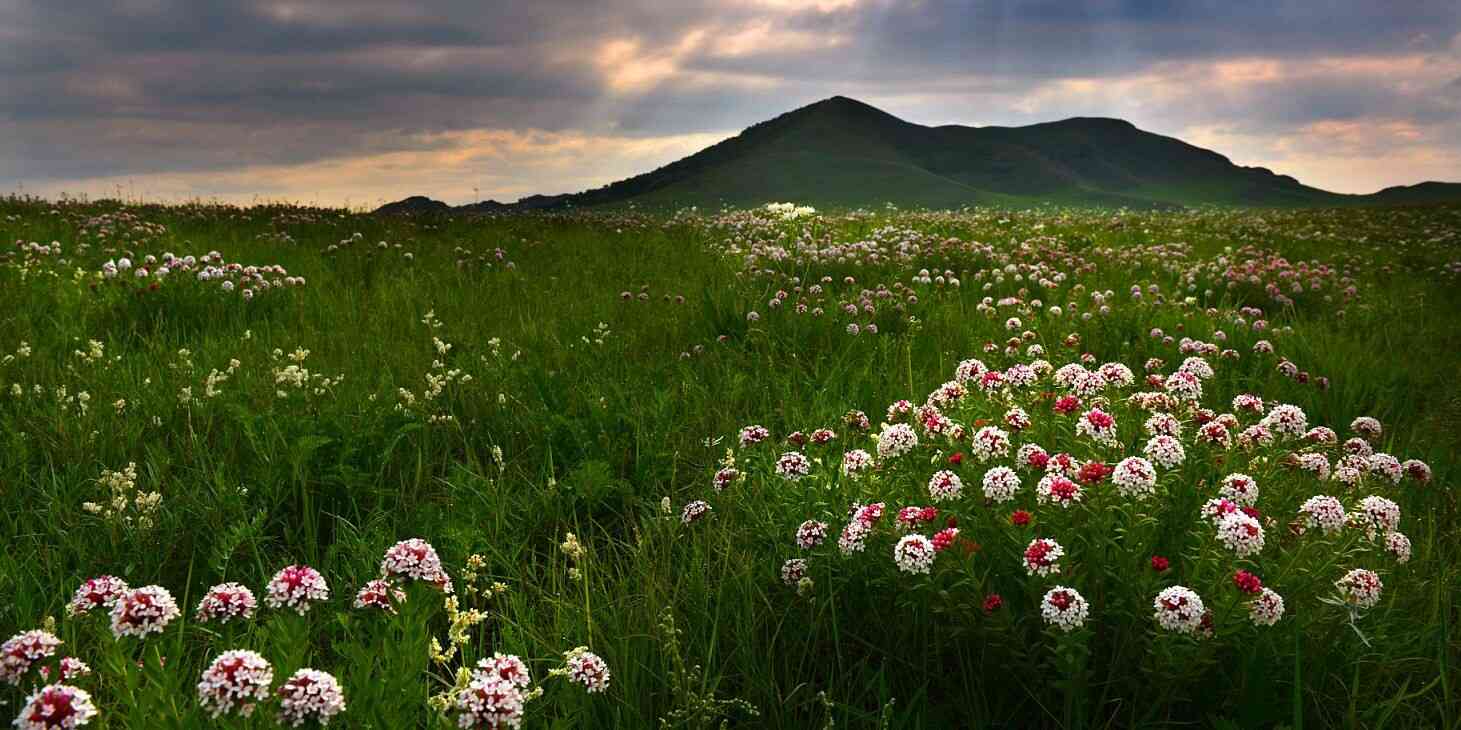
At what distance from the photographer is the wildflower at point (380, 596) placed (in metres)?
2.17

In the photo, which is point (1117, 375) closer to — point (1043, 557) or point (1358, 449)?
point (1358, 449)

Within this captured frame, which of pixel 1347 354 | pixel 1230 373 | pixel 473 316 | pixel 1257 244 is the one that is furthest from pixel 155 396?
pixel 1257 244

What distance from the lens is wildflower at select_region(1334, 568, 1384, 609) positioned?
8.21 feet

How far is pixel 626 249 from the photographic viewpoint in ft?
41.2

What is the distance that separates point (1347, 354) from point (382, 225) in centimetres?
1276

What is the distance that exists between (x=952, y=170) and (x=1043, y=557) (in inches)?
3691

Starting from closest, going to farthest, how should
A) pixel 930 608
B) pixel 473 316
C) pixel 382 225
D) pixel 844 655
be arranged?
pixel 930 608
pixel 844 655
pixel 473 316
pixel 382 225

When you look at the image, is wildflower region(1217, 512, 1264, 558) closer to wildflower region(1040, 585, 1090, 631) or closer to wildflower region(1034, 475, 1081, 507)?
wildflower region(1034, 475, 1081, 507)

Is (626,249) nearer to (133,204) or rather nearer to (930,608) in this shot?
(133,204)

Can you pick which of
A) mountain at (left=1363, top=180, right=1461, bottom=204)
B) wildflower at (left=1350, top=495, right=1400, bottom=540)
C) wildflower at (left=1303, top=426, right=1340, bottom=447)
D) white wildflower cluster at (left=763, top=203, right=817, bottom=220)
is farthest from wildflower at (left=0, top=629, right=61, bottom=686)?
mountain at (left=1363, top=180, right=1461, bottom=204)

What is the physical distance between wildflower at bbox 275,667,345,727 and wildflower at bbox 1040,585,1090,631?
1.68m

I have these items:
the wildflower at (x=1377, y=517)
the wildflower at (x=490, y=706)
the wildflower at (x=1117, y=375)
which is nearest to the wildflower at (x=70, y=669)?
the wildflower at (x=490, y=706)

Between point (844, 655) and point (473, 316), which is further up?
point (473, 316)

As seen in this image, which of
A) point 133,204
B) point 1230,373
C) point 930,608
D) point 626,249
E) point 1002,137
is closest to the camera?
point 930,608
